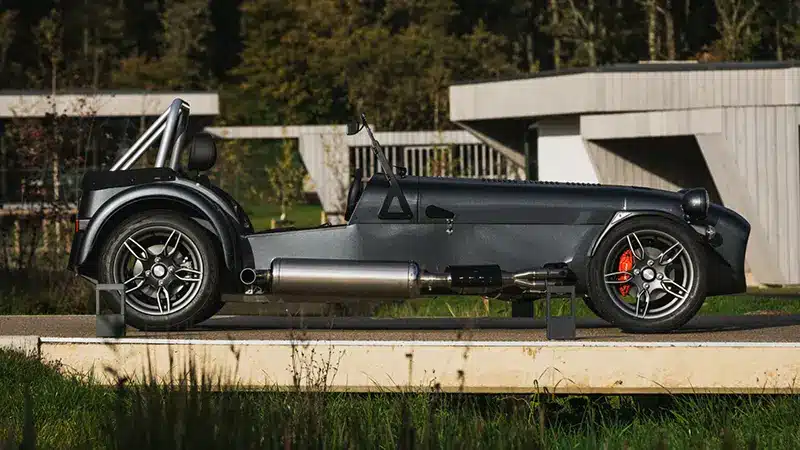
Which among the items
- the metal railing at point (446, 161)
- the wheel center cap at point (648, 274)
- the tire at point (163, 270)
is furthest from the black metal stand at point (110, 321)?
the metal railing at point (446, 161)

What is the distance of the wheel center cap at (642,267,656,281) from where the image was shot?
32.2ft

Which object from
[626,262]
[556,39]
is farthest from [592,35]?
[626,262]

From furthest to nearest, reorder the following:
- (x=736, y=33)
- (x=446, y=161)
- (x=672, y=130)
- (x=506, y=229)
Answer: (x=736, y=33) → (x=446, y=161) → (x=672, y=130) → (x=506, y=229)

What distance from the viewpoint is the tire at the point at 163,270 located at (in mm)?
9992

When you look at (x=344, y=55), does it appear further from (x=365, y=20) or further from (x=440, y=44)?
(x=365, y=20)

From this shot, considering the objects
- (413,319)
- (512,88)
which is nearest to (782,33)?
(512,88)

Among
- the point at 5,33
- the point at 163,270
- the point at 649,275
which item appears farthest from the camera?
the point at 5,33

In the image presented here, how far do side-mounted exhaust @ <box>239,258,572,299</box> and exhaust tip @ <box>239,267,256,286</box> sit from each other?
0.17 m

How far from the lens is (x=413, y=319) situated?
11.8 meters

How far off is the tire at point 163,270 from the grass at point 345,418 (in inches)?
39.5

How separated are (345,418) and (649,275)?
2.46 metres

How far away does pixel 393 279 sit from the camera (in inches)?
384

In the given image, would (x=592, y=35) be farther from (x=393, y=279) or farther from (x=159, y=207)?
(x=393, y=279)

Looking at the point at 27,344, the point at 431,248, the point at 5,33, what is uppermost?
the point at 5,33
